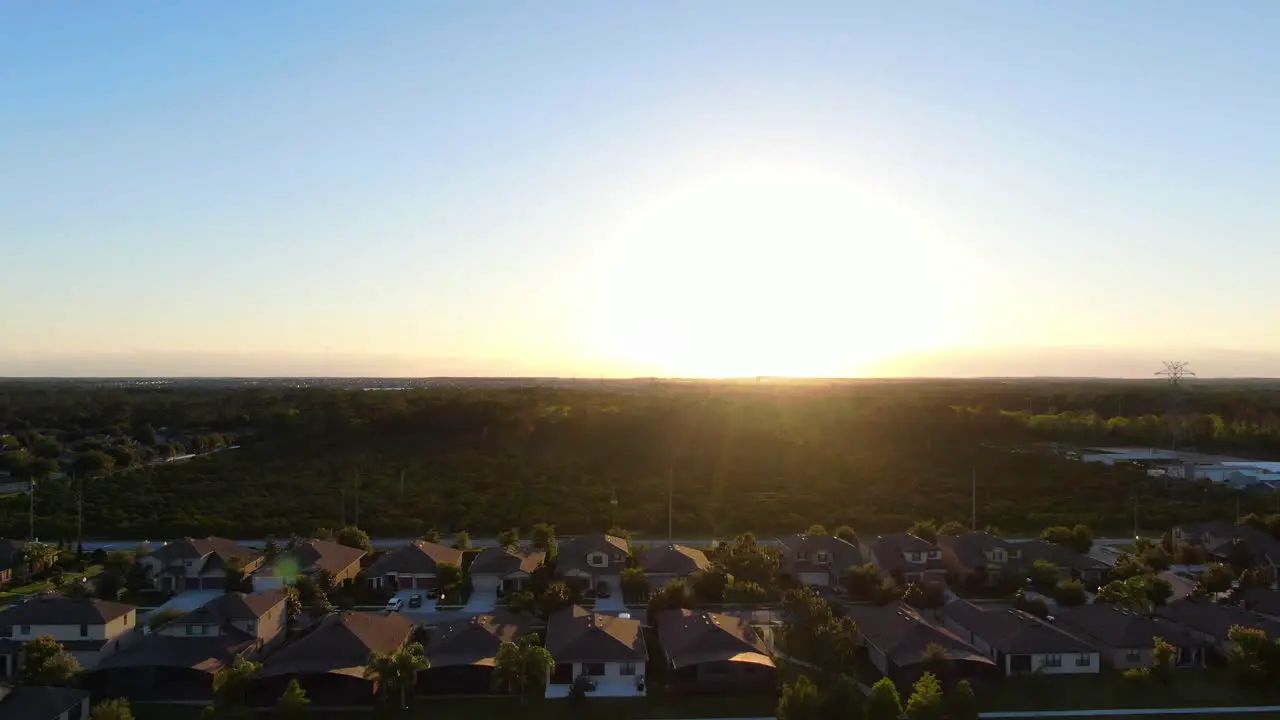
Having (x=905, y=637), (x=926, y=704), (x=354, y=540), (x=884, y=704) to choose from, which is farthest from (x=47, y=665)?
(x=905, y=637)

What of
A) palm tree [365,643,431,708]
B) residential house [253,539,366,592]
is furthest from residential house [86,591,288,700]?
residential house [253,539,366,592]

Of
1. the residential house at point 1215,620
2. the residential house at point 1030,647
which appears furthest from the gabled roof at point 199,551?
the residential house at point 1215,620

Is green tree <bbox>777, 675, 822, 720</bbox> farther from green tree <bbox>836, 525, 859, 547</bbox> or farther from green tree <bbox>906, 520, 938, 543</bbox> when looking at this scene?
green tree <bbox>836, 525, 859, 547</bbox>

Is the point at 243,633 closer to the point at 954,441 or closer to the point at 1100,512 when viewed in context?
the point at 1100,512

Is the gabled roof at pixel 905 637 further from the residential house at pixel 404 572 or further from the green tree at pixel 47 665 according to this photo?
the green tree at pixel 47 665

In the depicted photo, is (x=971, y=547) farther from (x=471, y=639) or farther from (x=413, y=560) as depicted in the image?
(x=413, y=560)

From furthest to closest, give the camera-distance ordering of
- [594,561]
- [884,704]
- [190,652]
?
[594,561], [190,652], [884,704]
